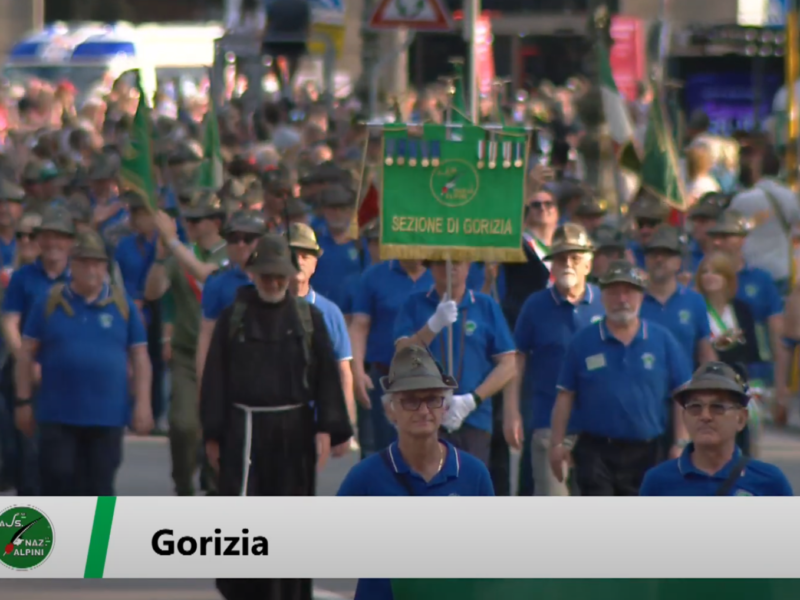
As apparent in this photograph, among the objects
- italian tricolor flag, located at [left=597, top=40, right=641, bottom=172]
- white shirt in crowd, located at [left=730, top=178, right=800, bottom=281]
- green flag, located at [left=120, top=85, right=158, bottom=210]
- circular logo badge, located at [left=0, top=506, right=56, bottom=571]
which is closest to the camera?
circular logo badge, located at [left=0, top=506, right=56, bottom=571]

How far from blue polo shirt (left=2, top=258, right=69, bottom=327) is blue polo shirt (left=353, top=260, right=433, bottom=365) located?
1.61 m

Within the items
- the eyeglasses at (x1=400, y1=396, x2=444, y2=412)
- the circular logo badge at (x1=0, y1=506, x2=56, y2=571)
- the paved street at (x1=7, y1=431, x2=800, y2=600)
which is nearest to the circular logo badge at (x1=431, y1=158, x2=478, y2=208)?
the paved street at (x1=7, y1=431, x2=800, y2=600)

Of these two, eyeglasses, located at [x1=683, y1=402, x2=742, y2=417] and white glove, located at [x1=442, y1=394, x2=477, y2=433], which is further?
white glove, located at [x1=442, y1=394, x2=477, y2=433]

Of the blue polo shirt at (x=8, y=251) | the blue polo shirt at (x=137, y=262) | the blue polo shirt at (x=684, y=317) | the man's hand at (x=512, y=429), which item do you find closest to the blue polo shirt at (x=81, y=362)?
the man's hand at (x=512, y=429)

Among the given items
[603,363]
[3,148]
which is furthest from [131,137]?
[3,148]

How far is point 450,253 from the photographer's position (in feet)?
35.7

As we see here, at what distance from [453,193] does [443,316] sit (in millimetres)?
727

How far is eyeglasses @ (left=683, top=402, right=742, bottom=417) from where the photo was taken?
7.79m

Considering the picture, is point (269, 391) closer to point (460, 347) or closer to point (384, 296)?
point (460, 347)

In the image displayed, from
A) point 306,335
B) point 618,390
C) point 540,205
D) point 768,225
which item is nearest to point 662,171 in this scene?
point 768,225

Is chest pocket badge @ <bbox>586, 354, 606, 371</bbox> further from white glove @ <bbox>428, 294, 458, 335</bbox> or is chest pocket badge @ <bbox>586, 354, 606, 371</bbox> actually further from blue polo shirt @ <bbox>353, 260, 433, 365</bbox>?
blue polo shirt @ <bbox>353, 260, 433, 365</bbox>

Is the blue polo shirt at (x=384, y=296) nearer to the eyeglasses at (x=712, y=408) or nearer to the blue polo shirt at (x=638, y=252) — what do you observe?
the blue polo shirt at (x=638, y=252)

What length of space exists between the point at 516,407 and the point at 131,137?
5067 mm

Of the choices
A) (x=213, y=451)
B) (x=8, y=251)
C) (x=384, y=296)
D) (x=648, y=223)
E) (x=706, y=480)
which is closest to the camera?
(x=706, y=480)
